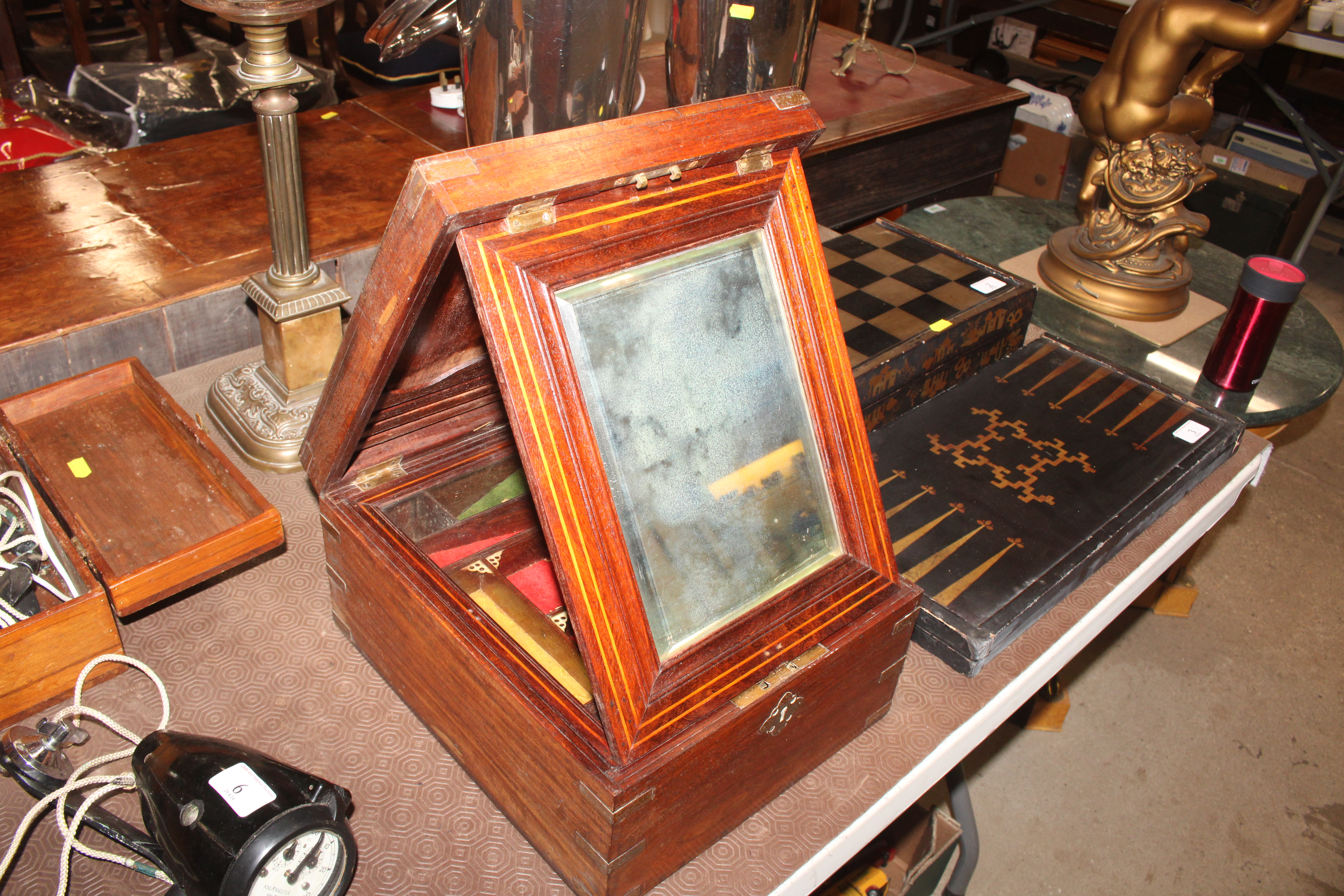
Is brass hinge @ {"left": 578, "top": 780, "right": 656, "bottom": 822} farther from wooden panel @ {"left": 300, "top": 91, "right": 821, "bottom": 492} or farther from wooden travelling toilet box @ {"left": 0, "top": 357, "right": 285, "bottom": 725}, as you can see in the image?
wooden travelling toilet box @ {"left": 0, "top": 357, "right": 285, "bottom": 725}

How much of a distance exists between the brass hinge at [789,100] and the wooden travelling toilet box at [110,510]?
0.75m

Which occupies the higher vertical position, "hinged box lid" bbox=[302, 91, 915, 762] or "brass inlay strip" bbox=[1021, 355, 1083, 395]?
"hinged box lid" bbox=[302, 91, 915, 762]

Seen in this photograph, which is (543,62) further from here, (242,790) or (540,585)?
(242,790)

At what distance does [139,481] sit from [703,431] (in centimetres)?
87

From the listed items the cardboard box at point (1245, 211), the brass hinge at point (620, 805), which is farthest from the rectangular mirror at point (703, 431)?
the cardboard box at point (1245, 211)

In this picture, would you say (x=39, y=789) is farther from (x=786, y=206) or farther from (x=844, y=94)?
(x=844, y=94)

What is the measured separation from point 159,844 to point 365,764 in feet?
0.67

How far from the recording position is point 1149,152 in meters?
1.82

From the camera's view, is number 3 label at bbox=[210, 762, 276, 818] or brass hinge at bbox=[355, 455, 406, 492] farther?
brass hinge at bbox=[355, 455, 406, 492]

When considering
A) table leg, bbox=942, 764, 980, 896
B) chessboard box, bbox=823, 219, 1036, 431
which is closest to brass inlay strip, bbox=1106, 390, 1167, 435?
chessboard box, bbox=823, 219, 1036, 431

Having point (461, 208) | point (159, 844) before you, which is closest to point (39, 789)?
point (159, 844)

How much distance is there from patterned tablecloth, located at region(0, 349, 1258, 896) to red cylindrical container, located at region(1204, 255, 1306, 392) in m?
0.63

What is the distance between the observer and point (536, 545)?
45.7 inches

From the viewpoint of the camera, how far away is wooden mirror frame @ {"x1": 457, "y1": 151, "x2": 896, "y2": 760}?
70cm
